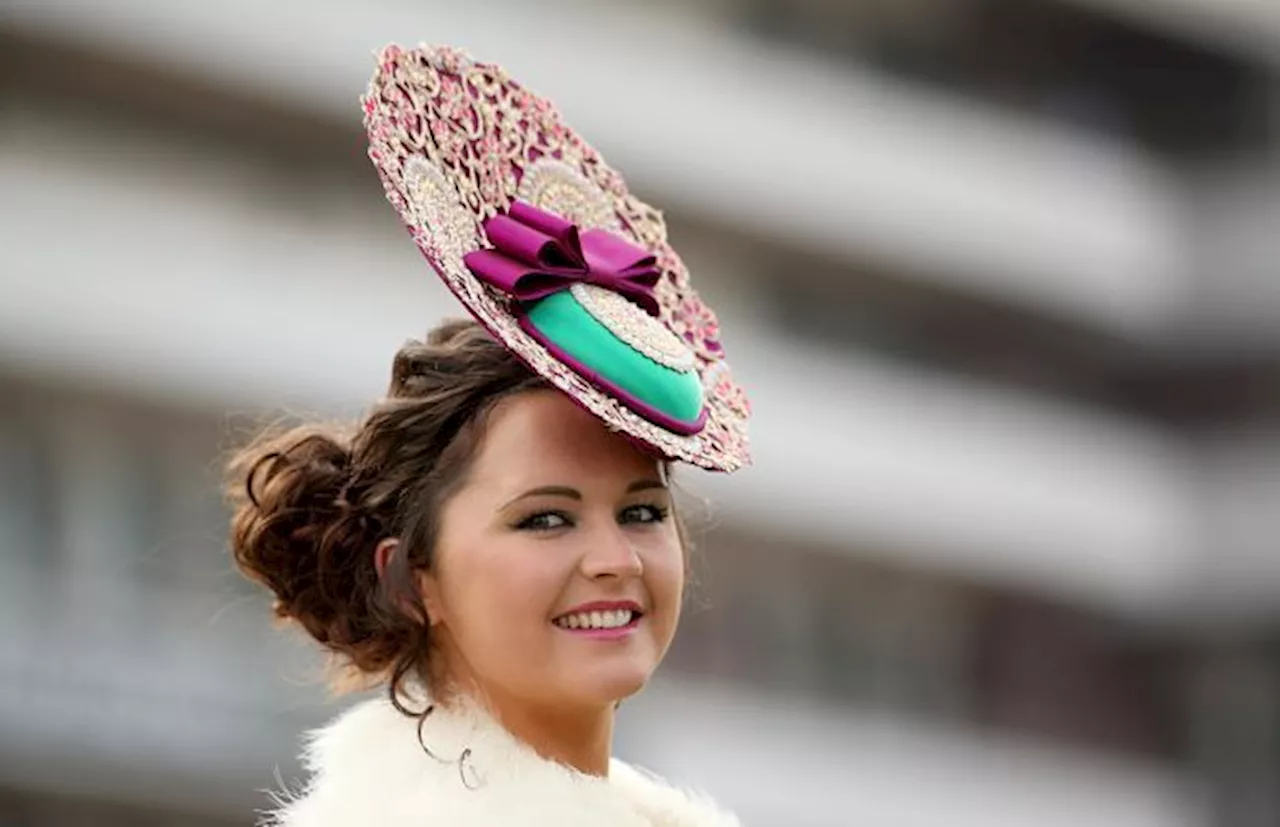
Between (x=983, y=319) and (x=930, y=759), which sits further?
(x=983, y=319)

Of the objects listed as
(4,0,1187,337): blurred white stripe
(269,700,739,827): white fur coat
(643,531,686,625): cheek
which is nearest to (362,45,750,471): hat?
(643,531,686,625): cheek

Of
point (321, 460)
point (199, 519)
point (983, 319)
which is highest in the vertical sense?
point (983, 319)

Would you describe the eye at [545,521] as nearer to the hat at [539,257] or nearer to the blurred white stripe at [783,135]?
the hat at [539,257]

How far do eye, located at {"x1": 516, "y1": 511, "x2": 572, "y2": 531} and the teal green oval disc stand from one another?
128 mm

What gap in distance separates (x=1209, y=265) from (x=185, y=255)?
8469mm

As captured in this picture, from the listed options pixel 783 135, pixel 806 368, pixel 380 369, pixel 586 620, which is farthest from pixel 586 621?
pixel 783 135

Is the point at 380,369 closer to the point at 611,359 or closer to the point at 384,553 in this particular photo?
the point at 384,553

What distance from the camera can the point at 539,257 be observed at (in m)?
2.81

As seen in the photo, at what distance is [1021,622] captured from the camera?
64.9 ft

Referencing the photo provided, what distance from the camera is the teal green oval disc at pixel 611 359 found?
2.75m

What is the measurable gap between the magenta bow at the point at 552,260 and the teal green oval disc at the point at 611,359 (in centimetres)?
2

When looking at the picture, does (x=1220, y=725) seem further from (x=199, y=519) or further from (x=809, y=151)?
(x=199, y=519)

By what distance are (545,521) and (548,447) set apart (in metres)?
0.07

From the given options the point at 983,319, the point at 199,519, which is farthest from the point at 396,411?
the point at 983,319
